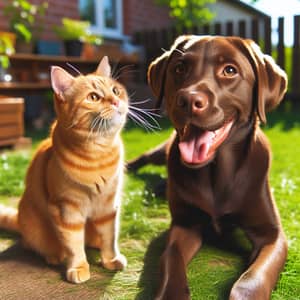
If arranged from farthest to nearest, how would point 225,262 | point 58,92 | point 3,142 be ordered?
point 3,142 < point 225,262 < point 58,92

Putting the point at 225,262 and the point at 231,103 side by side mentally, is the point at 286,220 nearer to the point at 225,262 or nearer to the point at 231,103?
the point at 225,262

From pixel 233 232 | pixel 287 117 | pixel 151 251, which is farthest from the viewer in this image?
pixel 287 117

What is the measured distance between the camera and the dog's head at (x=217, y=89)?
142cm

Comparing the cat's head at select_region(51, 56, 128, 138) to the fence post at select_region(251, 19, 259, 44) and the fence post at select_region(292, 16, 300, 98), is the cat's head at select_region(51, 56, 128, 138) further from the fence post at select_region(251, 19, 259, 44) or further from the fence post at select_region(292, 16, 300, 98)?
the fence post at select_region(251, 19, 259, 44)

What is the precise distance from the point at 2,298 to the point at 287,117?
5079 mm

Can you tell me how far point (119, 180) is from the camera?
159 cm

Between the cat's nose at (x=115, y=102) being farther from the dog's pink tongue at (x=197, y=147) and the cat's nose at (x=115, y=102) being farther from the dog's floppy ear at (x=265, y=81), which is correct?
the dog's floppy ear at (x=265, y=81)

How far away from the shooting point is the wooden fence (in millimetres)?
6457

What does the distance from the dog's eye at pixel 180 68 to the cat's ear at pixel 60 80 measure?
0.43m

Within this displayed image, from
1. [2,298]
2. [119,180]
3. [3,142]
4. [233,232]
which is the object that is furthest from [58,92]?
[3,142]

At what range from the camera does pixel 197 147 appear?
1525 millimetres

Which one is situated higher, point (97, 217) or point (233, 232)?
point (97, 217)

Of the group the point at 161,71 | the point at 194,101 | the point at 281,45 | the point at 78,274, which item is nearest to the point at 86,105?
the point at 194,101

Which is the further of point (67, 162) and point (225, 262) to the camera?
point (225, 262)
